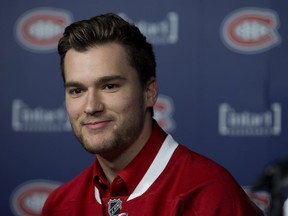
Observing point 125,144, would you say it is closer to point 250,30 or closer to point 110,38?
point 110,38

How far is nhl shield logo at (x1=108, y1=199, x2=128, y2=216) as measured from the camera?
1.19 metres

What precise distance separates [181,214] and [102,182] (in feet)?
0.79

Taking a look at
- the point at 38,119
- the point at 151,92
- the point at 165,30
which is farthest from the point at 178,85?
the point at 151,92

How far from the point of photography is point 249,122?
217 cm

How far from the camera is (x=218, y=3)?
2.22 meters

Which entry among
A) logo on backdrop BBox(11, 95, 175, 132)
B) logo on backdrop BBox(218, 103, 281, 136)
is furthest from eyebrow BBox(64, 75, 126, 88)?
logo on backdrop BBox(11, 95, 175, 132)

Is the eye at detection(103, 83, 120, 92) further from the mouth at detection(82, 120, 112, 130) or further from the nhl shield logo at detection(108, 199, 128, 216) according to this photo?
the nhl shield logo at detection(108, 199, 128, 216)

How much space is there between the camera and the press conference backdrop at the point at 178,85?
2158 mm

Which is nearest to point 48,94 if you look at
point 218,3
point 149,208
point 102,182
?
point 218,3

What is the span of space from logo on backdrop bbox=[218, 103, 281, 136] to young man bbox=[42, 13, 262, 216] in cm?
91

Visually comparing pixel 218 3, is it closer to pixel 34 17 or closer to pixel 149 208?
pixel 34 17

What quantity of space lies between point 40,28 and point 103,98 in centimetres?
127

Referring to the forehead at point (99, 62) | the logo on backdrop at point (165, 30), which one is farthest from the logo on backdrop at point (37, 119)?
the forehead at point (99, 62)

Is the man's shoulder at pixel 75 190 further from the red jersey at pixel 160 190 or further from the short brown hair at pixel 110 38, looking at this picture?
the short brown hair at pixel 110 38
